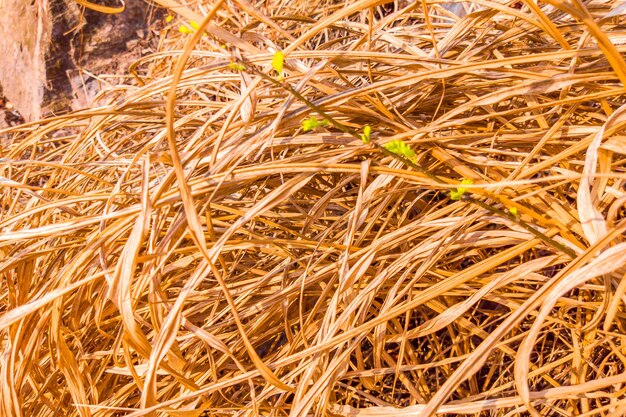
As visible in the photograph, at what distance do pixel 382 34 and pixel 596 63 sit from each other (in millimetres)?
267

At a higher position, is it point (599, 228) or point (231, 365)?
point (599, 228)

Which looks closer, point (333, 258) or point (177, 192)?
point (177, 192)

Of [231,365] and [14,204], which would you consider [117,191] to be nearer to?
[231,365]

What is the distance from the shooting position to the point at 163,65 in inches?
68.0

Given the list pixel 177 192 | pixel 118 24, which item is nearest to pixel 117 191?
pixel 177 192

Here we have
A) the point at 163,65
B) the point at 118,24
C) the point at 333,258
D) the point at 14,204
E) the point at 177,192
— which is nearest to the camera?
the point at 177,192

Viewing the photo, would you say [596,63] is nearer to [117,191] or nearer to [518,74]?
[518,74]

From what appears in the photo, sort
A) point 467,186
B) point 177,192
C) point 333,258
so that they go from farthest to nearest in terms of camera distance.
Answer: point 333,258
point 177,192
point 467,186

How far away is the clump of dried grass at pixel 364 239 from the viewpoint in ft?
1.73

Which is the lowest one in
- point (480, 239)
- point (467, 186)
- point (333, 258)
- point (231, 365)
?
point (231, 365)

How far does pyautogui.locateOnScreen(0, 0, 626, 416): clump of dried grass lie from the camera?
0.53 meters

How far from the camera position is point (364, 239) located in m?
0.73

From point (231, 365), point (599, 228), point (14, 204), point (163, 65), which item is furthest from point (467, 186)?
point (163, 65)

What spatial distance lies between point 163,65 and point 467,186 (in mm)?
1441
